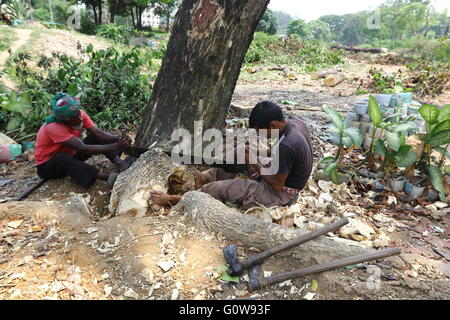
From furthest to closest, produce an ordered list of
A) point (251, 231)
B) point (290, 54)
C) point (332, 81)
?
point (290, 54) < point (332, 81) < point (251, 231)

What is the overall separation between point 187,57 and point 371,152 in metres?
2.27

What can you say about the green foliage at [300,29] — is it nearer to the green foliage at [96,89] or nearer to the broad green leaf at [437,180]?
the green foliage at [96,89]

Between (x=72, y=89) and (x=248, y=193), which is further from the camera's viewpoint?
(x=72, y=89)

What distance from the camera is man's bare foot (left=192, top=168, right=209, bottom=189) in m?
3.13

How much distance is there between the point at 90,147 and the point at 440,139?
3465 mm

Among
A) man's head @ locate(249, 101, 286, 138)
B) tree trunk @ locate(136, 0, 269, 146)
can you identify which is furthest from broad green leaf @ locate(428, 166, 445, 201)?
tree trunk @ locate(136, 0, 269, 146)

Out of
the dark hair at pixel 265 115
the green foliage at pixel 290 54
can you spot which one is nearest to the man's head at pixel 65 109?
the dark hair at pixel 265 115

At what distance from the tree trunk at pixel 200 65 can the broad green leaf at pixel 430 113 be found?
5.93 ft

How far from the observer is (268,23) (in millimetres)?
26188

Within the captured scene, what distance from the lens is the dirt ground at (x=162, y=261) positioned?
1902 mm

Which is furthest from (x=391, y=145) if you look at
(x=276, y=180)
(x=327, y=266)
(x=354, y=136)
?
(x=327, y=266)

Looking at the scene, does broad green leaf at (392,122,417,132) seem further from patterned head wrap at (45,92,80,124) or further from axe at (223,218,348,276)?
patterned head wrap at (45,92,80,124)

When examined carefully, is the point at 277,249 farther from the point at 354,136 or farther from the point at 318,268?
the point at 354,136
